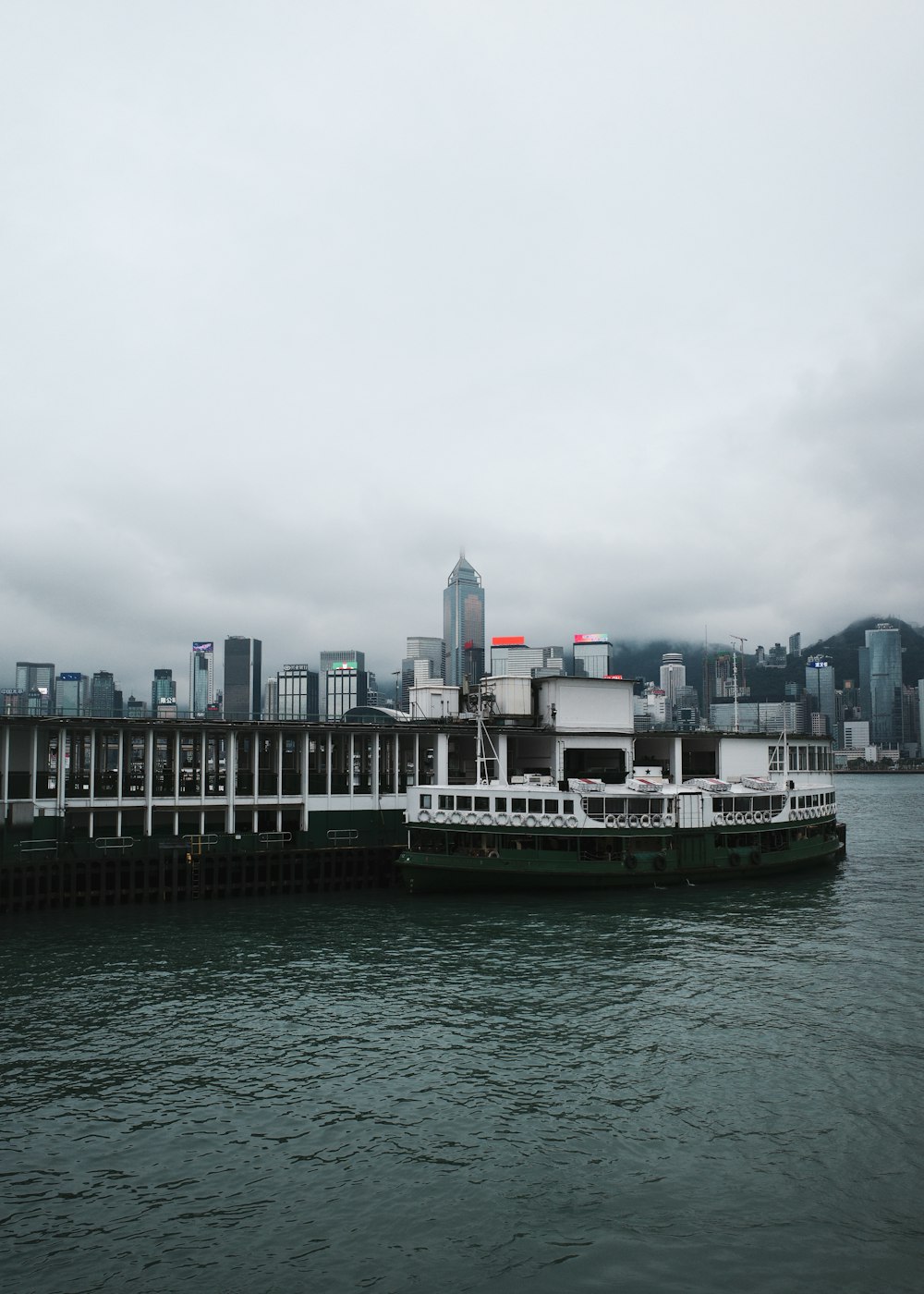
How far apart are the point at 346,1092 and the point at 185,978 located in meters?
14.5

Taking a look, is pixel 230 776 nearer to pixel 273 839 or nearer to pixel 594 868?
pixel 273 839

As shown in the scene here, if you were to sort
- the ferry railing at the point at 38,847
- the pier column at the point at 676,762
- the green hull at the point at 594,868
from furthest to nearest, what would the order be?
the pier column at the point at 676,762 < the green hull at the point at 594,868 < the ferry railing at the point at 38,847

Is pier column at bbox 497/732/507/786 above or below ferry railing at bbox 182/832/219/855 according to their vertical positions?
above

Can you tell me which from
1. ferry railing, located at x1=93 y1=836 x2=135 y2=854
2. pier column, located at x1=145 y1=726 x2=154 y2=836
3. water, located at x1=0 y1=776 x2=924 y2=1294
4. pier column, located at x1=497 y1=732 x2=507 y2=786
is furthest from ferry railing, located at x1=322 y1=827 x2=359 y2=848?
water, located at x1=0 y1=776 x2=924 y2=1294

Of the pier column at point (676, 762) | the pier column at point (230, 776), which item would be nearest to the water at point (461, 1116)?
the pier column at point (230, 776)

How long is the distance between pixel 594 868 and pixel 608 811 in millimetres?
4827

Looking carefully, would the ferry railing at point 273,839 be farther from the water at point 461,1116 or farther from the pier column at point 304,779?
the water at point 461,1116

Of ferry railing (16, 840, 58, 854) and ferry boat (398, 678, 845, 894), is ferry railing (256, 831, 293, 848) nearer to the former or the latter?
ferry boat (398, 678, 845, 894)

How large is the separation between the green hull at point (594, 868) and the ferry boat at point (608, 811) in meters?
0.08

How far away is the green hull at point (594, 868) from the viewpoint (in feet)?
190

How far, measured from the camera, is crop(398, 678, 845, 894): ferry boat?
194 feet

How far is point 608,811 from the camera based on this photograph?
6262cm

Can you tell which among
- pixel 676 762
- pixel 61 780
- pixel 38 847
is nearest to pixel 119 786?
pixel 61 780

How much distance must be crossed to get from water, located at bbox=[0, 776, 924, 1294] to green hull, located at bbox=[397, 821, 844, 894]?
43.9 ft
